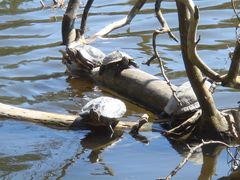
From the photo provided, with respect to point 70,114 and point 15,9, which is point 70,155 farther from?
point 15,9

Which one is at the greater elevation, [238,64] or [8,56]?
[238,64]

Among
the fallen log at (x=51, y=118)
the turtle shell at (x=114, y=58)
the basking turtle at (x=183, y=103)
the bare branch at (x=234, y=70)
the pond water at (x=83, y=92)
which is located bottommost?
the pond water at (x=83, y=92)

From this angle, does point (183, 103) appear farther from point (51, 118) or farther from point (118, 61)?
point (118, 61)

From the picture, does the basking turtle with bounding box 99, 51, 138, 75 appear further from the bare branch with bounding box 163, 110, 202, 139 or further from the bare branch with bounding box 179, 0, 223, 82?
the bare branch with bounding box 179, 0, 223, 82

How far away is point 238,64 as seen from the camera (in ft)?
16.3

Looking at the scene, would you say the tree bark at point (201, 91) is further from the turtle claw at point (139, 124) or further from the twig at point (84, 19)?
the twig at point (84, 19)

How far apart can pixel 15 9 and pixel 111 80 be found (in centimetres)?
476

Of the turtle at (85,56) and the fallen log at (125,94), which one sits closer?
the fallen log at (125,94)

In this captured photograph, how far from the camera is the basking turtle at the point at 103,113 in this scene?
596 centimetres

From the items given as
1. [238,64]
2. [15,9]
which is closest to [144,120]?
[238,64]

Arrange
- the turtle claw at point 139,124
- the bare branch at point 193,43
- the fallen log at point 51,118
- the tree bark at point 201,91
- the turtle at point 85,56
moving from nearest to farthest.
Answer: the bare branch at point 193,43 → the tree bark at point 201,91 → the turtle claw at point 139,124 → the fallen log at point 51,118 → the turtle at point 85,56

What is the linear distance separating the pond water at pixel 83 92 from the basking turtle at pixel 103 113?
0.13m

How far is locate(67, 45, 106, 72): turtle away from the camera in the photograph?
809 centimetres

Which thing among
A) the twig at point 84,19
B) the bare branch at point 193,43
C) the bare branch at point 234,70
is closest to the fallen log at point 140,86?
the twig at point 84,19
